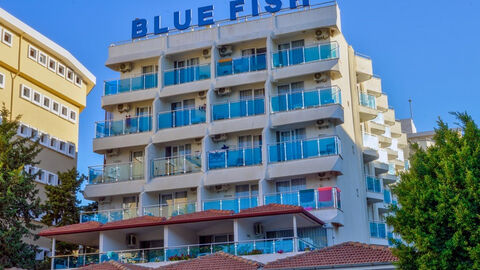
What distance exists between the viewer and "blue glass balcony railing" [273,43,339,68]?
1692 inches

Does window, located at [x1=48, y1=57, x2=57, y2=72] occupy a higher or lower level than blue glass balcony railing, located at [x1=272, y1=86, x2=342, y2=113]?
higher

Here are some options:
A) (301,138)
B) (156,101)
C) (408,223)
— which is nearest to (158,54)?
(156,101)

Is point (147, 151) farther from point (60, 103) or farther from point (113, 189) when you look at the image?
point (60, 103)

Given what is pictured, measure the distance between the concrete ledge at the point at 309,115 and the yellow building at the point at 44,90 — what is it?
1562 centimetres

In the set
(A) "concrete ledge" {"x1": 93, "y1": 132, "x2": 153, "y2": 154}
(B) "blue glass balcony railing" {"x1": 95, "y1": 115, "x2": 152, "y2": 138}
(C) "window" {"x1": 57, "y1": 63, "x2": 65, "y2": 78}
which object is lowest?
(A) "concrete ledge" {"x1": 93, "y1": 132, "x2": 153, "y2": 154}

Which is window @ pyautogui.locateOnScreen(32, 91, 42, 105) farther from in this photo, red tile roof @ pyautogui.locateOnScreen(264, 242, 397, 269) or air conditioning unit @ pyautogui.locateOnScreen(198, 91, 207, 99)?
red tile roof @ pyautogui.locateOnScreen(264, 242, 397, 269)

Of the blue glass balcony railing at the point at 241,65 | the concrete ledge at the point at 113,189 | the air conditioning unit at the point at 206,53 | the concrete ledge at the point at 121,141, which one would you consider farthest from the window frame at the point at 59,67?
the blue glass balcony railing at the point at 241,65

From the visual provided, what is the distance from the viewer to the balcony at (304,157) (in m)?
40.6

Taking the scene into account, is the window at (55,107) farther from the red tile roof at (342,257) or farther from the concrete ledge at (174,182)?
the red tile roof at (342,257)

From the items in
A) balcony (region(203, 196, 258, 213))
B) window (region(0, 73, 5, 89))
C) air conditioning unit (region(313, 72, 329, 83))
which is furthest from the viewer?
window (region(0, 73, 5, 89))

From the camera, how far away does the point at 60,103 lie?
56.2m

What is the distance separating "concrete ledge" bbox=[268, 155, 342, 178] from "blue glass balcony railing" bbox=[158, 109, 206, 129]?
580 centimetres

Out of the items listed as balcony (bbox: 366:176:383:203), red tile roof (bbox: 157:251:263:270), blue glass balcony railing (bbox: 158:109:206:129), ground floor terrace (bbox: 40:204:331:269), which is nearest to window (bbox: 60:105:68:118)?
blue glass balcony railing (bbox: 158:109:206:129)

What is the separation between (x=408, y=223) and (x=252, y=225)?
52.2ft
